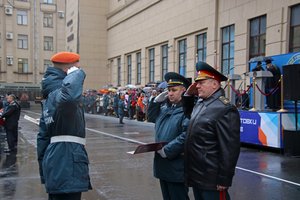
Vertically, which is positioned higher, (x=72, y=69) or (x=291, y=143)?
(x=72, y=69)

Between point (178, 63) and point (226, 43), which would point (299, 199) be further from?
point (178, 63)

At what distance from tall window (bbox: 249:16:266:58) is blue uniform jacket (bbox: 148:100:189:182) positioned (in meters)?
15.7

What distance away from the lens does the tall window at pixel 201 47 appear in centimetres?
2402

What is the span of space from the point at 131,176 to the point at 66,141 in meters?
4.68

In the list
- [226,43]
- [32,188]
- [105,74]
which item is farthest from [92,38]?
[32,188]

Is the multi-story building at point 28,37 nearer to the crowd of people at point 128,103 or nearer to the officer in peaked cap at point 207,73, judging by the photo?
the crowd of people at point 128,103

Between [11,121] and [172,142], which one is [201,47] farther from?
[172,142]

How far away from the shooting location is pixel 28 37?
2217 inches

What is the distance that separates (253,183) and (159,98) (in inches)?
143

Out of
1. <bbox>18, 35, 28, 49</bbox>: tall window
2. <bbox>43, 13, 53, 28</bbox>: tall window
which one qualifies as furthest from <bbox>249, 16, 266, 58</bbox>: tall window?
<bbox>43, 13, 53, 28</bbox>: tall window

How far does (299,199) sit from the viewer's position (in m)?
6.17

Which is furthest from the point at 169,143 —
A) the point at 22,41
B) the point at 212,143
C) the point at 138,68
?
the point at 22,41

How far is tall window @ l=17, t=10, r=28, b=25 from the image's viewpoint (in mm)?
55594

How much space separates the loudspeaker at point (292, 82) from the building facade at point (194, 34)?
22.1 feet
